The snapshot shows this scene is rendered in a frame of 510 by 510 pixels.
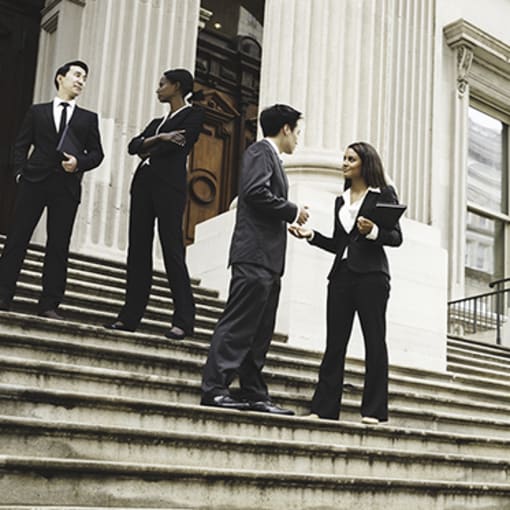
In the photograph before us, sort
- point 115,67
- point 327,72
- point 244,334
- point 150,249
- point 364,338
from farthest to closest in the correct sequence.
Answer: point 115,67, point 327,72, point 150,249, point 364,338, point 244,334

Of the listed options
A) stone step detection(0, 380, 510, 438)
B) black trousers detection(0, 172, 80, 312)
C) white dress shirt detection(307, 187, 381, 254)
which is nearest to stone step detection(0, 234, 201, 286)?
black trousers detection(0, 172, 80, 312)

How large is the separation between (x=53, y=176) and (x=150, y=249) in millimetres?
745

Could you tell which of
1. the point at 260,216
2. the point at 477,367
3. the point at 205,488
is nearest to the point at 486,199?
the point at 477,367

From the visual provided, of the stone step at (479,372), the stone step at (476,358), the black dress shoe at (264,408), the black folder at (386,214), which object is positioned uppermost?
the black folder at (386,214)

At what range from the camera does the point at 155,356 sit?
5633mm

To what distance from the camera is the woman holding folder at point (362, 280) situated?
18.6 ft

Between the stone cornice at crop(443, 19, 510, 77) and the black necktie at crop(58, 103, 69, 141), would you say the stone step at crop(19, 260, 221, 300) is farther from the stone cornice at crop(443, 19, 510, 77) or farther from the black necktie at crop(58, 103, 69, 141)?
the stone cornice at crop(443, 19, 510, 77)

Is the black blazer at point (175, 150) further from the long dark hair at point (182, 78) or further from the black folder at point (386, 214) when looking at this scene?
the black folder at point (386, 214)

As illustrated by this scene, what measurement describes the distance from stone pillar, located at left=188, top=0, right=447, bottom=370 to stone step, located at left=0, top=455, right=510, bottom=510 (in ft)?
8.60

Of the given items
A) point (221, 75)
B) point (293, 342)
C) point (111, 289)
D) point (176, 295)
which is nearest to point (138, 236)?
point (176, 295)

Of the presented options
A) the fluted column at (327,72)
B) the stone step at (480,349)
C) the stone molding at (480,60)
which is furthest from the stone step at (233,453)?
the stone molding at (480,60)

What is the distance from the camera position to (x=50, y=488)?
393 cm

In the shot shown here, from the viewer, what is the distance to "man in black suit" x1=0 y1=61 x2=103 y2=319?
5.96 metres

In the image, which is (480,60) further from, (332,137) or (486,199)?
(332,137)
